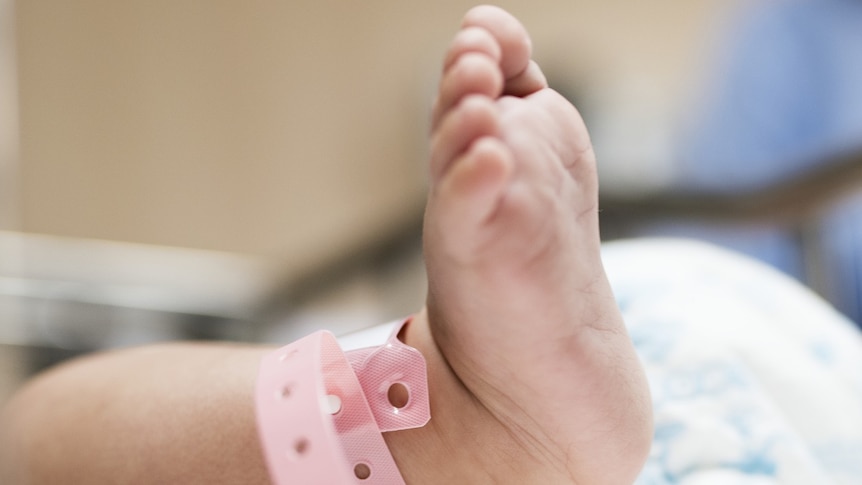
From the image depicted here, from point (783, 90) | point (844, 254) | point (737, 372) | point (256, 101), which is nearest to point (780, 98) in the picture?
point (783, 90)

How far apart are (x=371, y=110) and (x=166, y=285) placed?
845mm

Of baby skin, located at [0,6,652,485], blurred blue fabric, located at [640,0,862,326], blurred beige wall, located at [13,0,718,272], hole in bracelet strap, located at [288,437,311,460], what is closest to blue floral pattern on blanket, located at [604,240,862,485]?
baby skin, located at [0,6,652,485]

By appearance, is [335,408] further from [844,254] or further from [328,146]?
[328,146]

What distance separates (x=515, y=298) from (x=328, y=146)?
1636mm

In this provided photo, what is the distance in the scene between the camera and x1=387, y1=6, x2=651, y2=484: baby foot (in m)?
0.34

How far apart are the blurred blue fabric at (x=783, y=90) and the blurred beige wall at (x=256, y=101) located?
32cm

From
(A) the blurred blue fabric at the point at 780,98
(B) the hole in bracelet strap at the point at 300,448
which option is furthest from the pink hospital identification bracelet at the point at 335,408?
(A) the blurred blue fabric at the point at 780,98

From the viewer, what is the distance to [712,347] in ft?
1.99

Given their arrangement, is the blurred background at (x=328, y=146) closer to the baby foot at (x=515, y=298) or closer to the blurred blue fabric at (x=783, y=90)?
the blurred blue fabric at (x=783, y=90)

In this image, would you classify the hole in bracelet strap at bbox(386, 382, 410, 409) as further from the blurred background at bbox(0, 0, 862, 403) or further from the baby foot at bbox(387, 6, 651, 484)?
the blurred background at bbox(0, 0, 862, 403)

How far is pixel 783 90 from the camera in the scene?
1408 mm

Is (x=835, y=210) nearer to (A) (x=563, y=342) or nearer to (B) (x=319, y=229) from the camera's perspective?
(A) (x=563, y=342)

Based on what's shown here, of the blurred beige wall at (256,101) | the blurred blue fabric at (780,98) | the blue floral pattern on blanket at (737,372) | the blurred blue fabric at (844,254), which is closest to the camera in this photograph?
the blue floral pattern on blanket at (737,372)

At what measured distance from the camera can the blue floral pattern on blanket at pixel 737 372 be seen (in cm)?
53
